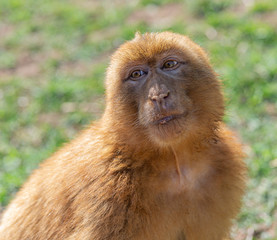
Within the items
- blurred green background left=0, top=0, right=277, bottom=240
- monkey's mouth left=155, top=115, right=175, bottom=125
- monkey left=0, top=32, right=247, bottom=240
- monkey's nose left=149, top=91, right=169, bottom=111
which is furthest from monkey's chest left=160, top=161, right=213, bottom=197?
blurred green background left=0, top=0, right=277, bottom=240

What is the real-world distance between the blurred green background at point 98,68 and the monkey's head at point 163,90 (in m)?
1.01

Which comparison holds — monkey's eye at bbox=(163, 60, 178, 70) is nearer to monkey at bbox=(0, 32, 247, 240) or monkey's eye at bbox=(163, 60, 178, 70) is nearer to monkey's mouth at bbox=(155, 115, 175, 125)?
monkey at bbox=(0, 32, 247, 240)

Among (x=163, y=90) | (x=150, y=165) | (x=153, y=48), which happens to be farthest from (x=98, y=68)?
(x=163, y=90)

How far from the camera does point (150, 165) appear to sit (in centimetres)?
369

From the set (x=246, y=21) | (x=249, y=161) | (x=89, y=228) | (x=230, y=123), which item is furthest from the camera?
(x=246, y=21)

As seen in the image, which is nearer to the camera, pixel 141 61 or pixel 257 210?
pixel 141 61

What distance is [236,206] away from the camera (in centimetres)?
396

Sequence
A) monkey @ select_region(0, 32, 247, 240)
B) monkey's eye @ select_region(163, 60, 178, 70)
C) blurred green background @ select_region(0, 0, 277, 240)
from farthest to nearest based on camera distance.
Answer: blurred green background @ select_region(0, 0, 277, 240) < monkey's eye @ select_region(163, 60, 178, 70) < monkey @ select_region(0, 32, 247, 240)

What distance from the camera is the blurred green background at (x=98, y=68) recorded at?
5.64 m

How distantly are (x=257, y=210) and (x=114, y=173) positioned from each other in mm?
1979

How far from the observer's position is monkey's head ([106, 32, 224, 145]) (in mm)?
3438

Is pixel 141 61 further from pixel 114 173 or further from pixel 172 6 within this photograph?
pixel 172 6

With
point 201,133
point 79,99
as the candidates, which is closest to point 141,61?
point 201,133

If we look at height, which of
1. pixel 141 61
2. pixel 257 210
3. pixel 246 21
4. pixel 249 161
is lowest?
pixel 257 210
